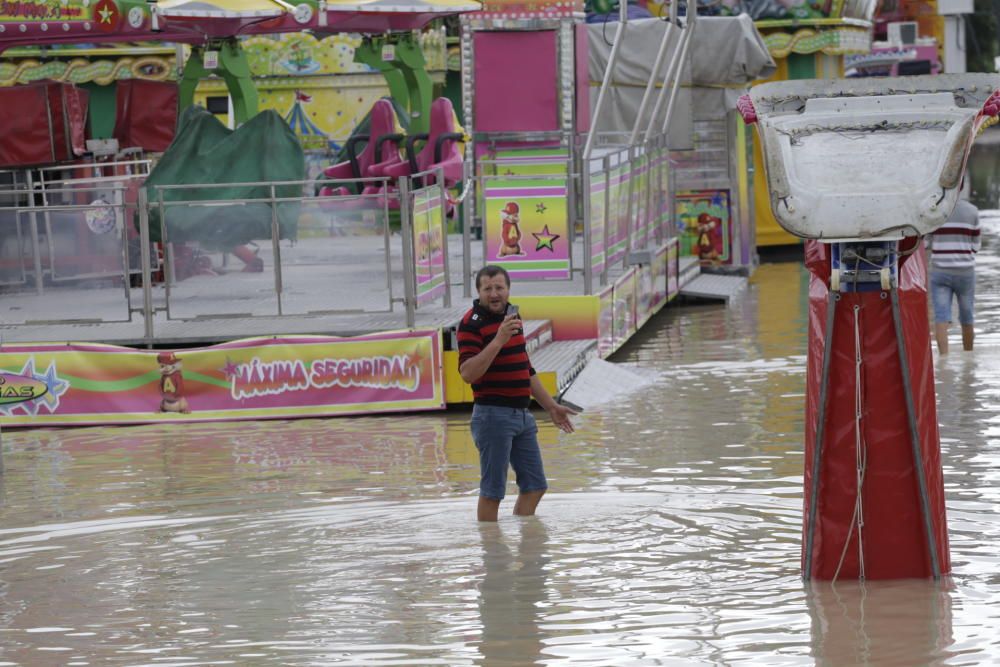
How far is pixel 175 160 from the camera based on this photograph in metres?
16.8

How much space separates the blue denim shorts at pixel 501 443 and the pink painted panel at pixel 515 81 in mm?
14231

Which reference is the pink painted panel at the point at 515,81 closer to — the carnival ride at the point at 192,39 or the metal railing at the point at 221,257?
the carnival ride at the point at 192,39

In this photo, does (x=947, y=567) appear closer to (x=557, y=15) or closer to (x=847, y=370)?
(x=847, y=370)

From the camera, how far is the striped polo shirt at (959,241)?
15039 millimetres

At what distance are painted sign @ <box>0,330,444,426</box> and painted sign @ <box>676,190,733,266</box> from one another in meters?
10.2

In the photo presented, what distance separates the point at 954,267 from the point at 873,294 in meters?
7.89

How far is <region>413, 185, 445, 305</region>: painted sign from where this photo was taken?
14.0 m

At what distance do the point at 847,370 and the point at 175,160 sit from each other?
34.2 ft

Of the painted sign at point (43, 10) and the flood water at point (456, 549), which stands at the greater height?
the painted sign at point (43, 10)

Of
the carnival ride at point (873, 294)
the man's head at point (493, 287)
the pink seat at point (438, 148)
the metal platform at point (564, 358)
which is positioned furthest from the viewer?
the pink seat at point (438, 148)

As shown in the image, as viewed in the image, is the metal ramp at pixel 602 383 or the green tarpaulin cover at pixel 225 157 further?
the green tarpaulin cover at pixel 225 157

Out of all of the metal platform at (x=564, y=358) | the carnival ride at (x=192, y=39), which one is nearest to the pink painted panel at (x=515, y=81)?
the carnival ride at (x=192, y=39)

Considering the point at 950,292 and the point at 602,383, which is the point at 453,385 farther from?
the point at 950,292

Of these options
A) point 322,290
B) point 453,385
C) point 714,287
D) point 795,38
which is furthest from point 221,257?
point 795,38
